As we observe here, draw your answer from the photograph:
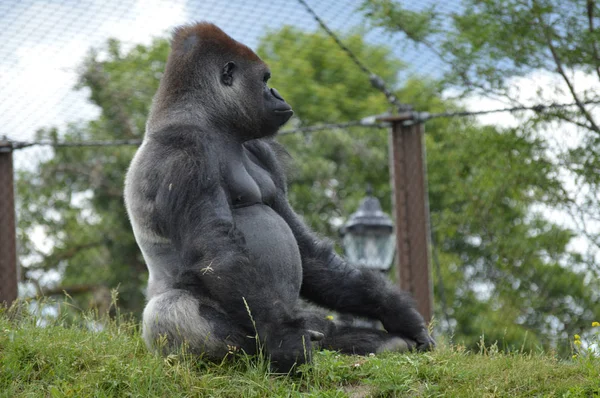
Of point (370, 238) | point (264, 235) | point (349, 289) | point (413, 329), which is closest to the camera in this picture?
point (264, 235)

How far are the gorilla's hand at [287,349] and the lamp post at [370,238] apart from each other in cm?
460

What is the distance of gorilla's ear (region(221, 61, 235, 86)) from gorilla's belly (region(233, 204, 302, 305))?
656 mm

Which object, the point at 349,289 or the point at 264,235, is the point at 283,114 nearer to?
the point at 264,235

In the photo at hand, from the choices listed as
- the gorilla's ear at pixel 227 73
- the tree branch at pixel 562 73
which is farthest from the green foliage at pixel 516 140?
the gorilla's ear at pixel 227 73

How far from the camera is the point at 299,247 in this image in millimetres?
4402

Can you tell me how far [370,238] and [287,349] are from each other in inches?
188

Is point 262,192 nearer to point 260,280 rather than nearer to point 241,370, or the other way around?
point 260,280

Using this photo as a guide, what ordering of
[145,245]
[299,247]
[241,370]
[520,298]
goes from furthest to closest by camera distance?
[520,298], [299,247], [145,245], [241,370]

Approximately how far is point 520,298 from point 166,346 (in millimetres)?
8013

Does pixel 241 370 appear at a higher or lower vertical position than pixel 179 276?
lower

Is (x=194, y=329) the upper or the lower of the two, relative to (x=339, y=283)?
upper

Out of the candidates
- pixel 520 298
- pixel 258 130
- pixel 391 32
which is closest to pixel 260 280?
pixel 258 130

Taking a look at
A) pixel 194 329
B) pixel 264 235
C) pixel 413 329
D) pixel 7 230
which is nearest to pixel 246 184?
pixel 264 235

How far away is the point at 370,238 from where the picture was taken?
26.7 ft
